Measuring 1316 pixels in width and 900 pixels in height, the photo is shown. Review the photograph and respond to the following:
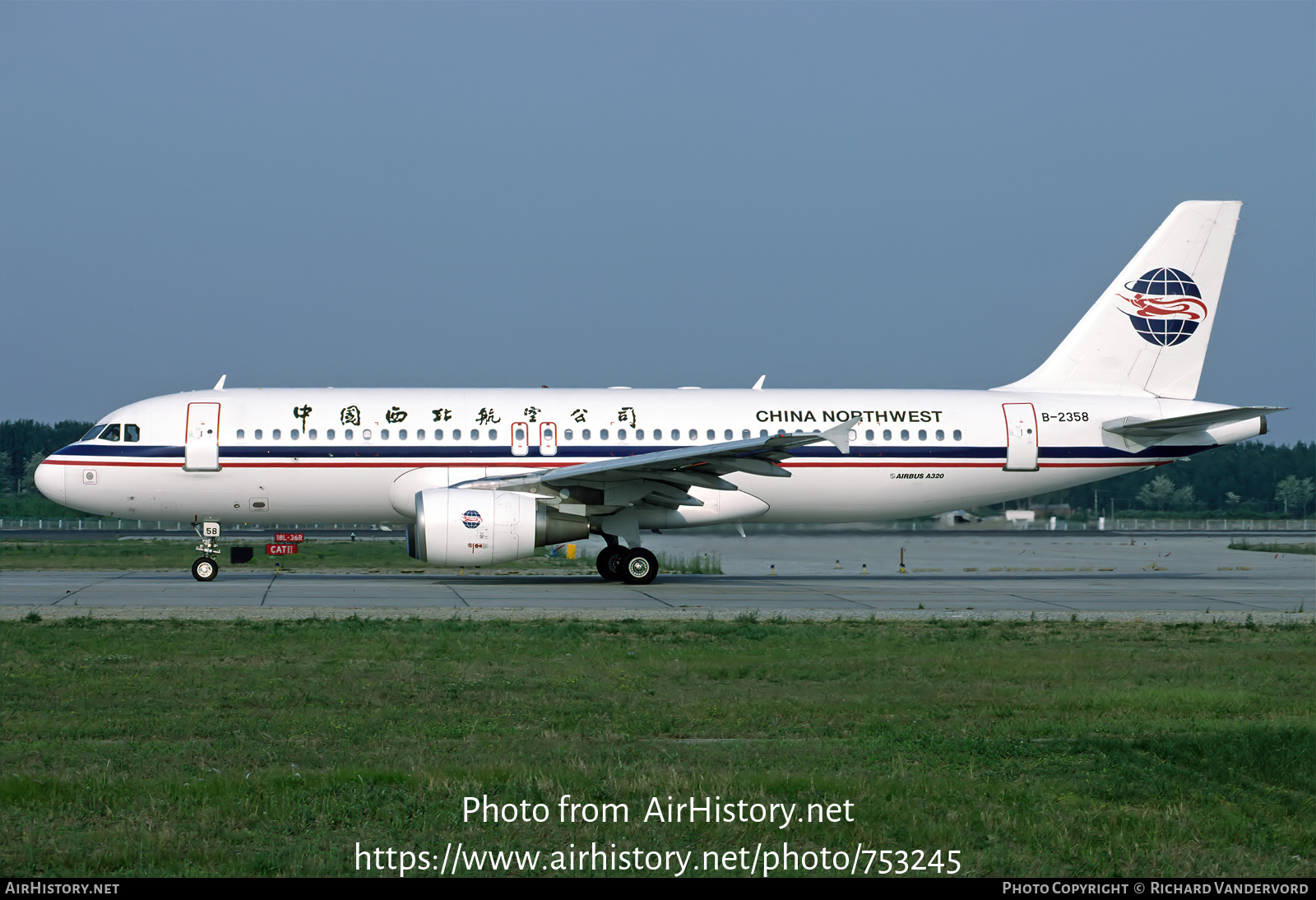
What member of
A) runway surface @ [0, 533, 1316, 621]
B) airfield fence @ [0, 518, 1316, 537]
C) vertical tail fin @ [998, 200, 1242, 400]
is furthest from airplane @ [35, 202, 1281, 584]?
airfield fence @ [0, 518, 1316, 537]

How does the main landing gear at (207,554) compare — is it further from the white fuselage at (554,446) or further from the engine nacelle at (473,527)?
the engine nacelle at (473,527)

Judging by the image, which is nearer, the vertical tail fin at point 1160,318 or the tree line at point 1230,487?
the vertical tail fin at point 1160,318

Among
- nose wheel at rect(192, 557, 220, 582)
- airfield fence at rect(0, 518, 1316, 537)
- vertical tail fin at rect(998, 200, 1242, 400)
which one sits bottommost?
nose wheel at rect(192, 557, 220, 582)

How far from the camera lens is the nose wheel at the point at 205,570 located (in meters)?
23.6

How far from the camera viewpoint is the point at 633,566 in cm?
2381

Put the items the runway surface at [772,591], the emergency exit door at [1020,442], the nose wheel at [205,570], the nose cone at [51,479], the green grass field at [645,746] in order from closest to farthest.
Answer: the green grass field at [645,746]
the runway surface at [772,591]
the nose wheel at [205,570]
the nose cone at [51,479]
the emergency exit door at [1020,442]

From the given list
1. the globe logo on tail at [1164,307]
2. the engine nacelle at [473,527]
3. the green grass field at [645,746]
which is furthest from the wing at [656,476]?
the globe logo on tail at [1164,307]

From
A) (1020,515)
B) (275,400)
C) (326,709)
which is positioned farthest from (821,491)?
(1020,515)

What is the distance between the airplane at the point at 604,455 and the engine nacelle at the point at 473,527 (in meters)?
0.05

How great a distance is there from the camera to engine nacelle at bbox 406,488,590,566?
21.5 meters

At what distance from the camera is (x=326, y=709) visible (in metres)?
9.74

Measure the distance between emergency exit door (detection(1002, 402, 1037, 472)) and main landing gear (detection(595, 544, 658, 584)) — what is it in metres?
7.62

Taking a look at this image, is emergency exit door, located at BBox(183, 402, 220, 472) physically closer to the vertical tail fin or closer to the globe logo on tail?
the vertical tail fin

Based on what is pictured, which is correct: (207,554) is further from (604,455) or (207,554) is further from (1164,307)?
(1164,307)
